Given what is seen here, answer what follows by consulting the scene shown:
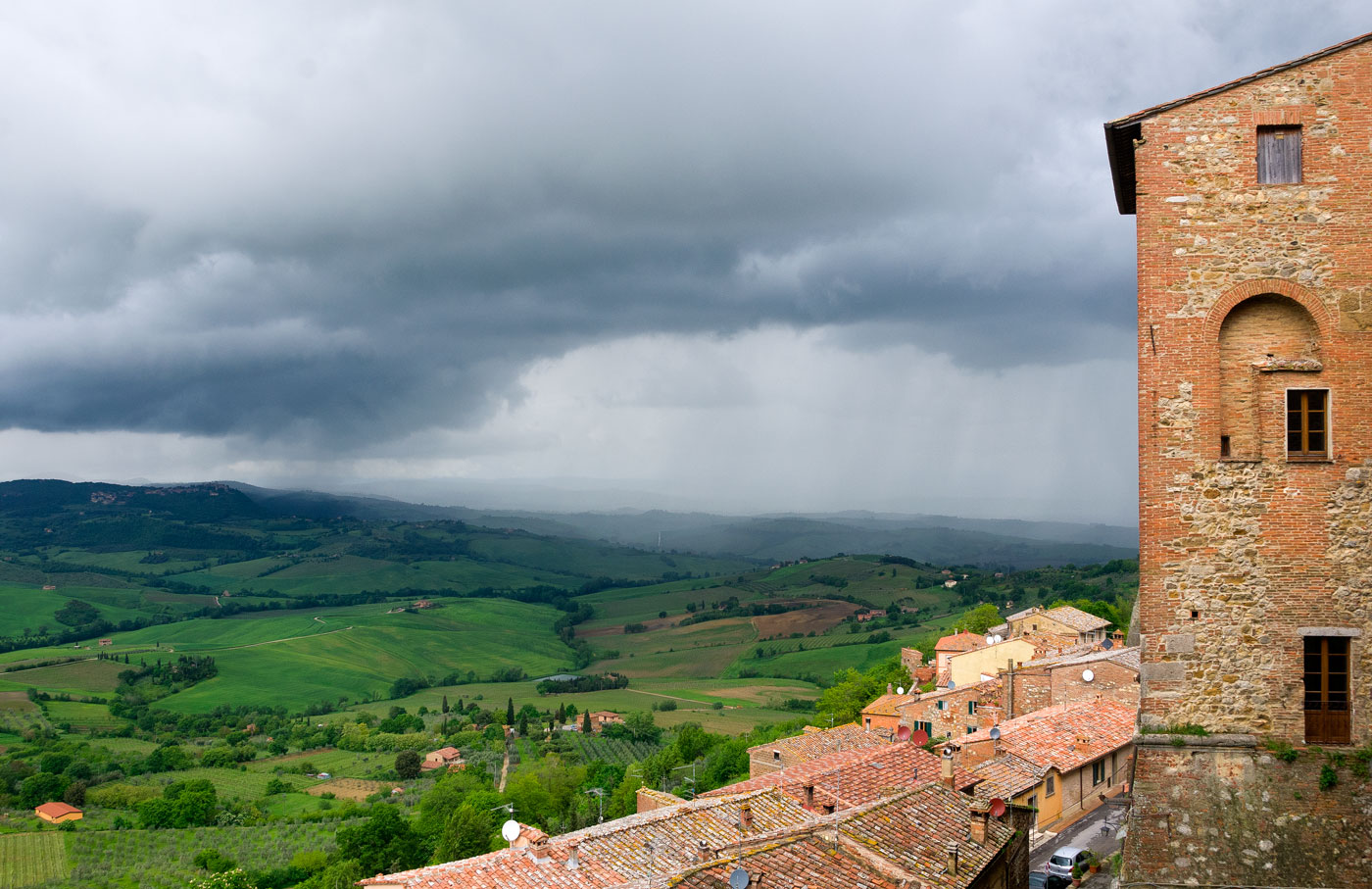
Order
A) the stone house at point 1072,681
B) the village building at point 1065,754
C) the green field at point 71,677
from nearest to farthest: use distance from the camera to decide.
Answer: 1. the village building at point 1065,754
2. the stone house at point 1072,681
3. the green field at point 71,677

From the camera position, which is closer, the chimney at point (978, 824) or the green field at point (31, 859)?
the chimney at point (978, 824)

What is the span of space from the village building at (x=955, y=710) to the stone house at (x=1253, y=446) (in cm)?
3552

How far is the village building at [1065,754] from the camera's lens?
33.8m

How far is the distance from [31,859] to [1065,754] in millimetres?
96272

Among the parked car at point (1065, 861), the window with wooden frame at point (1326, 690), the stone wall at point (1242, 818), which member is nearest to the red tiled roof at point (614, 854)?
the stone wall at point (1242, 818)

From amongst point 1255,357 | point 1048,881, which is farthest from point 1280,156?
point 1048,881

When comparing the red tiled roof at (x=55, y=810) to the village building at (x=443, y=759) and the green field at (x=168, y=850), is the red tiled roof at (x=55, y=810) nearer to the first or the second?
the green field at (x=168, y=850)

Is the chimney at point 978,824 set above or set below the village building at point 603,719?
above

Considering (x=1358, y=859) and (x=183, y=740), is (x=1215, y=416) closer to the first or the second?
(x=1358, y=859)

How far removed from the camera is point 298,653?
7648 inches

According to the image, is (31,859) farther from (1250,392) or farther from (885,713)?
(1250,392)

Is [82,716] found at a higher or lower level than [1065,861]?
lower

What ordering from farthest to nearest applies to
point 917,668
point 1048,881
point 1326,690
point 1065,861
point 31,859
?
point 31,859
point 917,668
point 1065,861
point 1048,881
point 1326,690

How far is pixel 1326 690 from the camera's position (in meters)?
14.9
